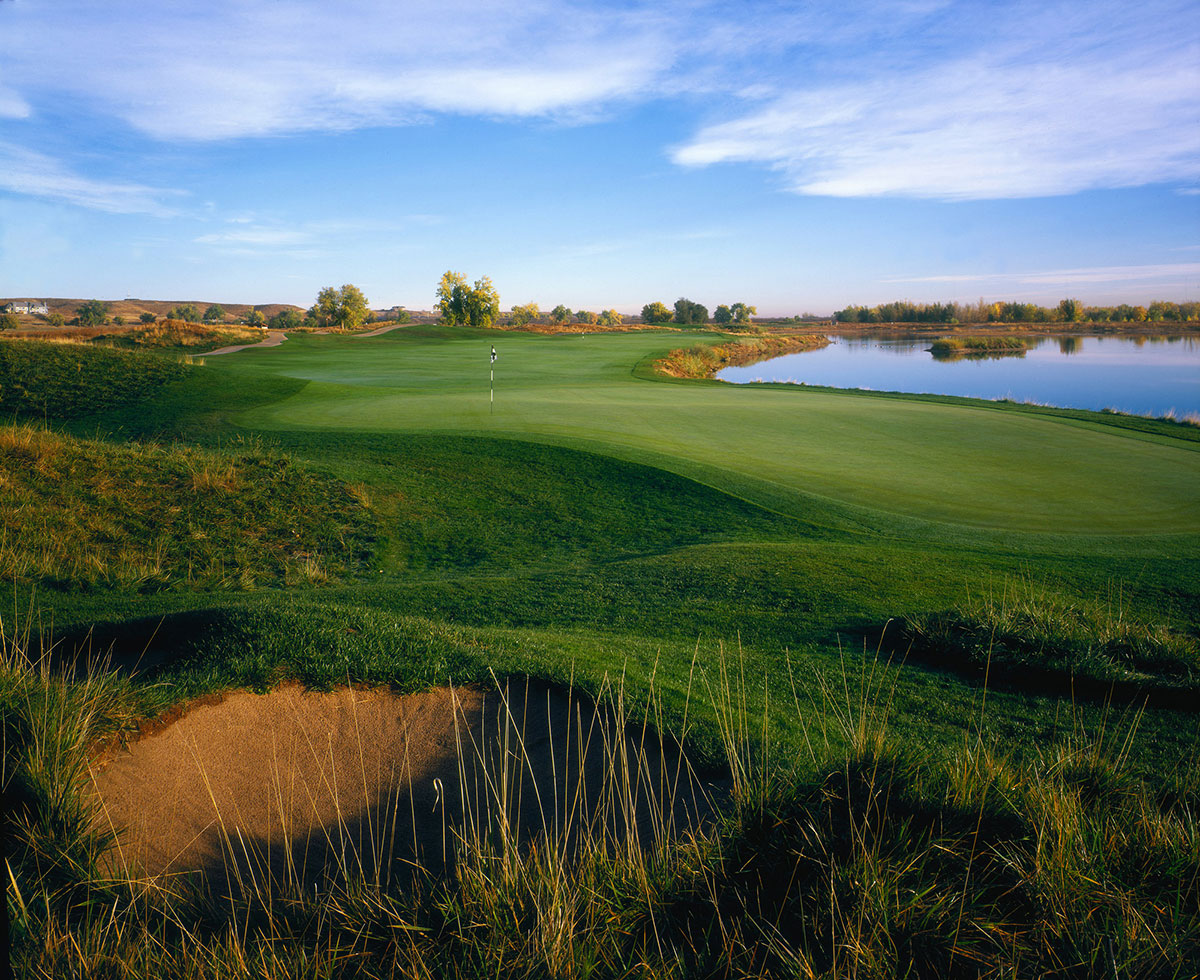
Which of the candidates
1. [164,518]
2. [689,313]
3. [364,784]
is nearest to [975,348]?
[689,313]

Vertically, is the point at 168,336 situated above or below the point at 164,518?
above

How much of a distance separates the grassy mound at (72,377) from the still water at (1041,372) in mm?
27728

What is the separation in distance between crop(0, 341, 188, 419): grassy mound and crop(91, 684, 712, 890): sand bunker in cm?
1918

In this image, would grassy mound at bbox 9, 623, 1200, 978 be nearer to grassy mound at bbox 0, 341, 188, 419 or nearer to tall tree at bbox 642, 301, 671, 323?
grassy mound at bbox 0, 341, 188, 419

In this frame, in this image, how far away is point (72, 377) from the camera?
2202 centimetres

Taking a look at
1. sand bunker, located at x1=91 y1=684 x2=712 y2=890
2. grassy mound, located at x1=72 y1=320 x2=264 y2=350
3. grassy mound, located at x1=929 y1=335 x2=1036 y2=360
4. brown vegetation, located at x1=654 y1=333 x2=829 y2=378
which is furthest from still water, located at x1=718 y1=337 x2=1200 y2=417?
grassy mound, located at x1=72 y1=320 x2=264 y2=350

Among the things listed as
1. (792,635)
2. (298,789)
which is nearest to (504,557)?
(792,635)

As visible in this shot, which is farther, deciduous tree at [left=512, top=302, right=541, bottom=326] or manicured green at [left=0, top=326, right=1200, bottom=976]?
deciduous tree at [left=512, top=302, right=541, bottom=326]

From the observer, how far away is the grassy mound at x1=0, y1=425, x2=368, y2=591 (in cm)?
879

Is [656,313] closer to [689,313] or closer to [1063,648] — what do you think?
[689,313]

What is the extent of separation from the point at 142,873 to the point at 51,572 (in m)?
6.04

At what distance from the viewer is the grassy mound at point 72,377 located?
64.5ft

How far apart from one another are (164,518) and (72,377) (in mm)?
15307

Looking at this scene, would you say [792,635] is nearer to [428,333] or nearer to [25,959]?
[25,959]
